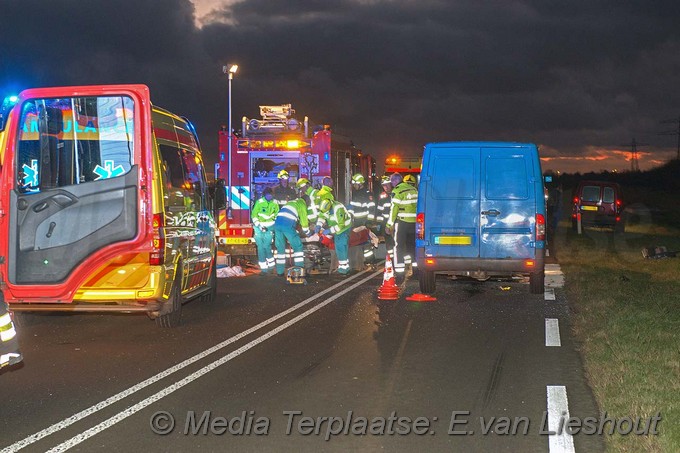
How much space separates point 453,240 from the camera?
1295cm

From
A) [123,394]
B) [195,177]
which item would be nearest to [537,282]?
[195,177]

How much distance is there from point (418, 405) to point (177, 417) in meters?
1.77

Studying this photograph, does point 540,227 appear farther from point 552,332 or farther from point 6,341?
point 6,341

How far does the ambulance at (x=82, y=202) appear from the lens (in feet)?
30.0

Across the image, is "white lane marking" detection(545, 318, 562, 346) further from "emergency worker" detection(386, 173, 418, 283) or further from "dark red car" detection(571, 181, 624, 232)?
"dark red car" detection(571, 181, 624, 232)

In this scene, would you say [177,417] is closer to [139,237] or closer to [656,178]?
[139,237]

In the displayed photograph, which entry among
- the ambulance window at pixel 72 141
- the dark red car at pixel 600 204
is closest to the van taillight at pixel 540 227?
the ambulance window at pixel 72 141

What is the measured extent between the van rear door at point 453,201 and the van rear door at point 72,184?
197 inches

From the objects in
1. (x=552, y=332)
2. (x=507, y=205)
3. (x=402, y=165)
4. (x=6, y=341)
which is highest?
(x=402, y=165)

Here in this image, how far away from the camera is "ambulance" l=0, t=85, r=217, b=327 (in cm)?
913

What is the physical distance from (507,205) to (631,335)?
→ 358 cm

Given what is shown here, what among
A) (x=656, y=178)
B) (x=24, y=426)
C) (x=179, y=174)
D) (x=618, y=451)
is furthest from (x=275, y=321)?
(x=656, y=178)

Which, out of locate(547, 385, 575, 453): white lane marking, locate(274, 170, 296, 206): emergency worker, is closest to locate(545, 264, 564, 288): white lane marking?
locate(274, 170, 296, 206): emergency worker

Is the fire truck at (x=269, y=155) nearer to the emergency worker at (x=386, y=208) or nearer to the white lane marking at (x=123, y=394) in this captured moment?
the emergency worker at (x=386, y=208)
